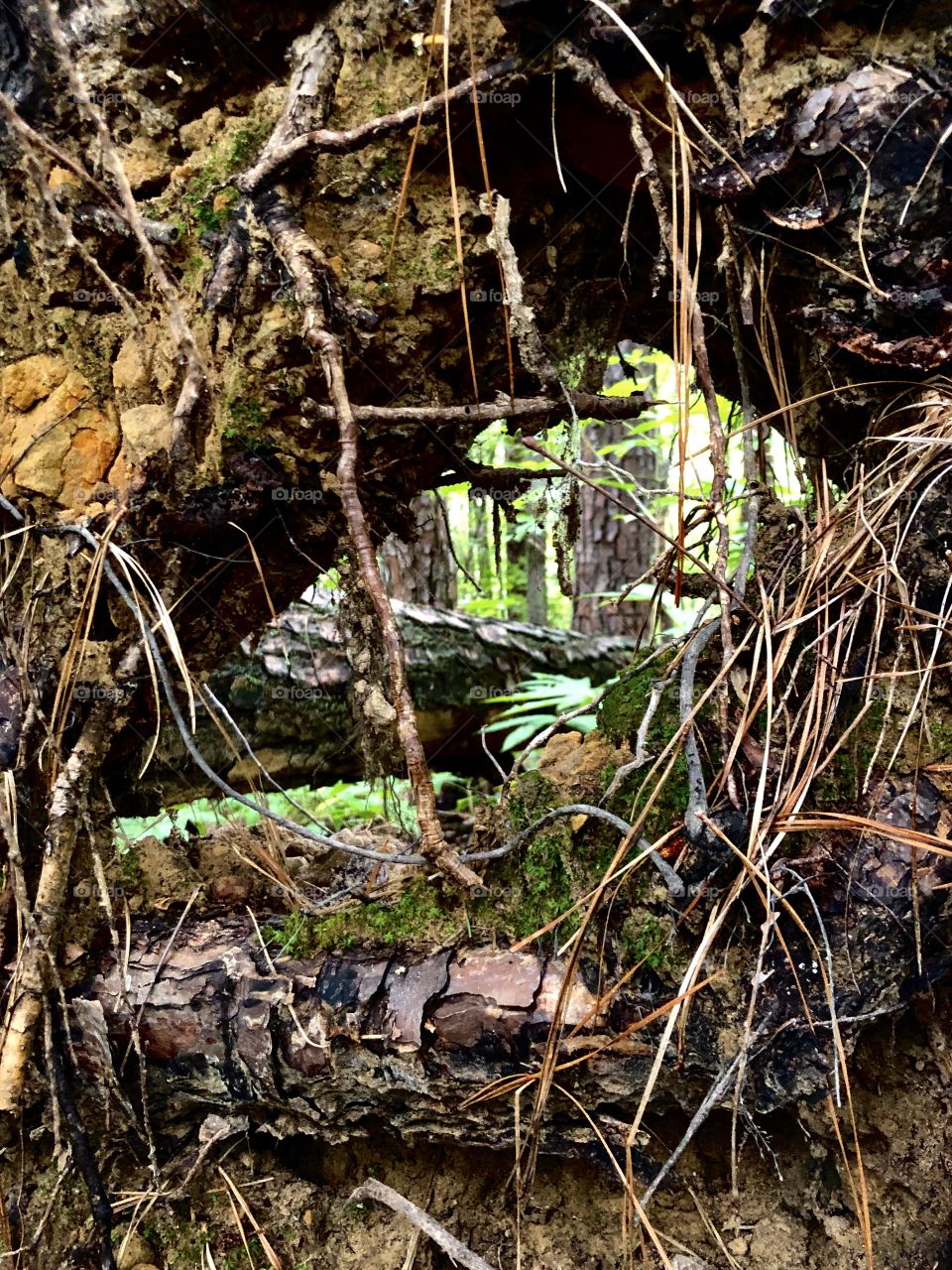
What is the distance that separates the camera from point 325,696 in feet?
12.0

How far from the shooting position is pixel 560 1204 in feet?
5.54

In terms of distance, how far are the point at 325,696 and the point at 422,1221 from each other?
2.35 m

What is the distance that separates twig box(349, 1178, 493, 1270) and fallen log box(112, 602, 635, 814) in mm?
1006

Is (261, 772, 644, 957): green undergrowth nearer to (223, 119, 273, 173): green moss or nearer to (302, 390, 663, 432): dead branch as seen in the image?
(302, 390, 663, 432): dead branch

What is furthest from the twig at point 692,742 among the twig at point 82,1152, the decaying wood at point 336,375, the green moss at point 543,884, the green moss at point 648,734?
the twig at point 82,1152

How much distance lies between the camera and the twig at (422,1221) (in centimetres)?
153

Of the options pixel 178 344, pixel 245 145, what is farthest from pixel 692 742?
pixel 245 145

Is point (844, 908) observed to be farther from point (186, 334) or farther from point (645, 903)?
point (186, 334)

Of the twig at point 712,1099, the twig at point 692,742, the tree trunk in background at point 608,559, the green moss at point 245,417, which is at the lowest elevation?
the tree trunk in background at point 608,559

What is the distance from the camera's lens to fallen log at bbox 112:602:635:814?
2777 millimetres

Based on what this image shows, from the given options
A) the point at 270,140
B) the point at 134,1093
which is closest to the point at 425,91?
the point at 270,140

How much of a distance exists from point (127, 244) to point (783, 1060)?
7.79 ft

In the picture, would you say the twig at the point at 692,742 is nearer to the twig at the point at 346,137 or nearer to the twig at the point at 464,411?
the twig at the point at 464,411

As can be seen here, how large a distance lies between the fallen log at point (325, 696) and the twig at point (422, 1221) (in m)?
1.01
